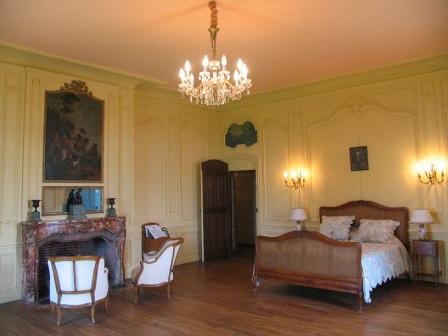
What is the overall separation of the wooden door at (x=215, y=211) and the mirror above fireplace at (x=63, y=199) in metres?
2.49

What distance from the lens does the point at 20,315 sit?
15.7 ft

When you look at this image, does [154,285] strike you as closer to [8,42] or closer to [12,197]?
[12,197]

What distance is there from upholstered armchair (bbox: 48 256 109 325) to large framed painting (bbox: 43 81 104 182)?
1.82 metres

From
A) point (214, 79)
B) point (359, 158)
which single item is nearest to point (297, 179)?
point (359, 158)

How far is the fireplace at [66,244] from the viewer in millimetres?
5324

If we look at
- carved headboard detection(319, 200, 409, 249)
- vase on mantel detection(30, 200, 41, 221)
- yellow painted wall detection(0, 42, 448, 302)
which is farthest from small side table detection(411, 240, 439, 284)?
vase on mantel detection(30, 200, 41, 221)

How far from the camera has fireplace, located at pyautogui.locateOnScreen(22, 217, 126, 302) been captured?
532cm

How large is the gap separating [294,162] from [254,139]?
1.12 metres

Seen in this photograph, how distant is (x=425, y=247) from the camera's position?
596 centimetres

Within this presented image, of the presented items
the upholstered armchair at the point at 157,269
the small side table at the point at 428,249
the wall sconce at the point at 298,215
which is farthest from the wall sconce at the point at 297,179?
the upholstered armchair at the point at 157,269

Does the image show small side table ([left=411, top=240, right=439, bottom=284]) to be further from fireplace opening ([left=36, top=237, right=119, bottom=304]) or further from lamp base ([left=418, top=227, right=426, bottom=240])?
fireplace opening ([left=36, top=237, right=119, bottom=304])

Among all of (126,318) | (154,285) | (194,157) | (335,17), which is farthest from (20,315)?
(335,17)

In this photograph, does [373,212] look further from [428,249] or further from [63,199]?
[63,199]

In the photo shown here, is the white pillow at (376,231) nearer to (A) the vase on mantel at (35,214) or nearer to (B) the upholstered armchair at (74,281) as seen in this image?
(B) the upholstered armchair at (74,281)
